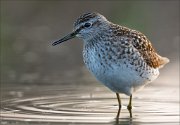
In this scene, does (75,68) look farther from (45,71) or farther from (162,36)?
(162,36)

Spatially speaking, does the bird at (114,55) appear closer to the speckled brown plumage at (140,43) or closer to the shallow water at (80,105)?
the speckled brown plumage at (140,43)

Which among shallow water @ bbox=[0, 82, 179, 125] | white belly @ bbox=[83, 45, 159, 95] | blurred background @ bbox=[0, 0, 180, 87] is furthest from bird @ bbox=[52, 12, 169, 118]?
blurred background @ bbox=[0, 0, 180, 87]

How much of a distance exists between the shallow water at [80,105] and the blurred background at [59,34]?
74 cm

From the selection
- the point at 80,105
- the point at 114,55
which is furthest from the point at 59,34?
the point at 114,55

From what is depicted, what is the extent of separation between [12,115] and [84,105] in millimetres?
1527

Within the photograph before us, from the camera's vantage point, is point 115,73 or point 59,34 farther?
point 59,34

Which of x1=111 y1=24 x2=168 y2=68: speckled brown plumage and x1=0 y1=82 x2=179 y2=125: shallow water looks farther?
x1=111 y1=24 x2=168 y2=68: speckled brown plumage

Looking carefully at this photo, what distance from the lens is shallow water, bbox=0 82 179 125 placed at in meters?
10.7

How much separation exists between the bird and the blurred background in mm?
2332

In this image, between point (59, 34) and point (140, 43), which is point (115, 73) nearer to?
point (140, 43)

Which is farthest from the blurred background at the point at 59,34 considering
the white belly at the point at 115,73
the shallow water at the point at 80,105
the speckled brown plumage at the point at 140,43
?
the white belly at the point at 115,73

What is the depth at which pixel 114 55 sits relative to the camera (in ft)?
37.9

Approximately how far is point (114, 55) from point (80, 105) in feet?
3.77

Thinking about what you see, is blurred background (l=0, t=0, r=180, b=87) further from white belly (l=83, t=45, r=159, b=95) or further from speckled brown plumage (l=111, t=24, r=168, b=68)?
white belly (l=83, t=45, r=159, b=95)
